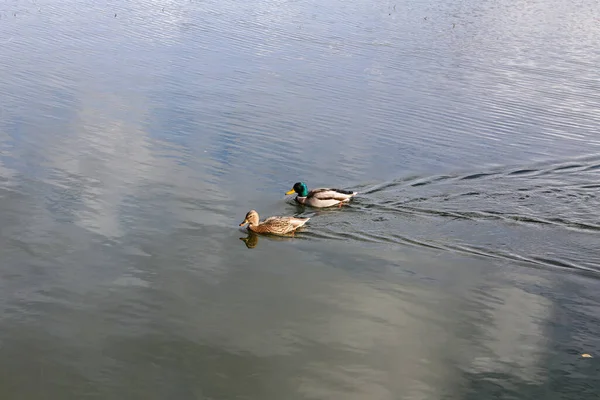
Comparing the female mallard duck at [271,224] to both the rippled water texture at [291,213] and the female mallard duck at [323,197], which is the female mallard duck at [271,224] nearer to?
the rippled water texture at [291,213]

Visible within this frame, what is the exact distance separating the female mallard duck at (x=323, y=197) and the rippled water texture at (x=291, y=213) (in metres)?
0.17

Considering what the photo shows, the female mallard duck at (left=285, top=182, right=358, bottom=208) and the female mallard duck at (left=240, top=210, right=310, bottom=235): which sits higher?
the female mallard duck at (left=285, top=182, right=358, bottom=208)

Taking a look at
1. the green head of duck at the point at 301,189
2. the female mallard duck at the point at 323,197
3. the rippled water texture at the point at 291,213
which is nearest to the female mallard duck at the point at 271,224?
the rippled water texture at the point at 291,213

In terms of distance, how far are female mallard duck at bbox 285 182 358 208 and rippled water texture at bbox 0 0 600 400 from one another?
166mm

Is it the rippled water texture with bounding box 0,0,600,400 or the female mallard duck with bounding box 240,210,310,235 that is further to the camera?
the female mallard duck with bounding box 240,210,310,235

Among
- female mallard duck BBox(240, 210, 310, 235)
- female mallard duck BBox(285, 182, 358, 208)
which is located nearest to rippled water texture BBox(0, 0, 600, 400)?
female mallard duck BBox(285, 182, 358, 208)

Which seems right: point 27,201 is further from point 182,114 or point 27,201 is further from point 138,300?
point 182,114

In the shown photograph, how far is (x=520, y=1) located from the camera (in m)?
35.6

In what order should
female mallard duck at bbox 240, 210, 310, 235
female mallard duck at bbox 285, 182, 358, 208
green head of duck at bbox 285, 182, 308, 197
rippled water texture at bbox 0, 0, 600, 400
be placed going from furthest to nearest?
green head of duck at bbox 285, 182, 308, 197, female mallard duck at bbox 285, 182, 358, 208, female mallard duck at bbox 240, 210, 310, 235, rippled water texture at bbox 0, 0, 600, 400

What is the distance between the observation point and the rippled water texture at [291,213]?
8289 millimetres

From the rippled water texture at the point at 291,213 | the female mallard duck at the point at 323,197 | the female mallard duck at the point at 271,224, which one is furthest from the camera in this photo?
the female mallard duck at the point at 323,197

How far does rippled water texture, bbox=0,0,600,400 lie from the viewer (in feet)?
27.2

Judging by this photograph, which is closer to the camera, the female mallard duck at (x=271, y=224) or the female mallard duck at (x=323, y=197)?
the female mallard duck at (x=271, y=224)

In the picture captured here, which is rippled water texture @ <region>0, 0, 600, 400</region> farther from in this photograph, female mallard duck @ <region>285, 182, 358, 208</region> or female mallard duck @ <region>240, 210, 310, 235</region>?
female mallard duck @ <region>240, 210, 310, 235</region>
